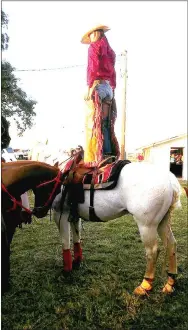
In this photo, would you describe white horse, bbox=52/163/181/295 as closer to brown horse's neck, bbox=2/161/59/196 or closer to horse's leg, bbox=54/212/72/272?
horse's leg, bbox=54/212/72/272

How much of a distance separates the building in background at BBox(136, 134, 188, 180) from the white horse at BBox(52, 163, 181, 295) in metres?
17.8

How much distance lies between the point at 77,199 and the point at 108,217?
437 millimetres

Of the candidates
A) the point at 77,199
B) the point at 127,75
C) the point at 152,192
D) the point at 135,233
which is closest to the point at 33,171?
the point at 77,199

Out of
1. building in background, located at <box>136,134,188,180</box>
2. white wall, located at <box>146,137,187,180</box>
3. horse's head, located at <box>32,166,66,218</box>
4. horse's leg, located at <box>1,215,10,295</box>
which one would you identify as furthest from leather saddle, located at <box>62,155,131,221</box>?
white wall, located at <box>146,137,187,180</box>

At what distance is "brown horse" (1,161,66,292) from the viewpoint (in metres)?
2.56

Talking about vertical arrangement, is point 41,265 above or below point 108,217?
below

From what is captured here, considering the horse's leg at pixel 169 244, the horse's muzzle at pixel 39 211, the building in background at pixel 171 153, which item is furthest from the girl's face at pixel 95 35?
the building in background at pixel 171 153

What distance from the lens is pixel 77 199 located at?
328 cm

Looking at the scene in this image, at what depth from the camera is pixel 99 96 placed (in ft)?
12.0

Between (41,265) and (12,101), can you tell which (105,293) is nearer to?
(41,265)

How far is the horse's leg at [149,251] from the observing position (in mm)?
2979

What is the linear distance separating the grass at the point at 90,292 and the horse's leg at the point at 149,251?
10 cm

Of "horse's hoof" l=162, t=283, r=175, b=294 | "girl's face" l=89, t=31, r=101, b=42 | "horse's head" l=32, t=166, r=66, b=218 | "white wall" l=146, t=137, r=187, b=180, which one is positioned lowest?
"horse's hoof" l=162, t=283, r=175, b=294

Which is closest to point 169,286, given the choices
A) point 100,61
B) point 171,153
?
point 100,61
